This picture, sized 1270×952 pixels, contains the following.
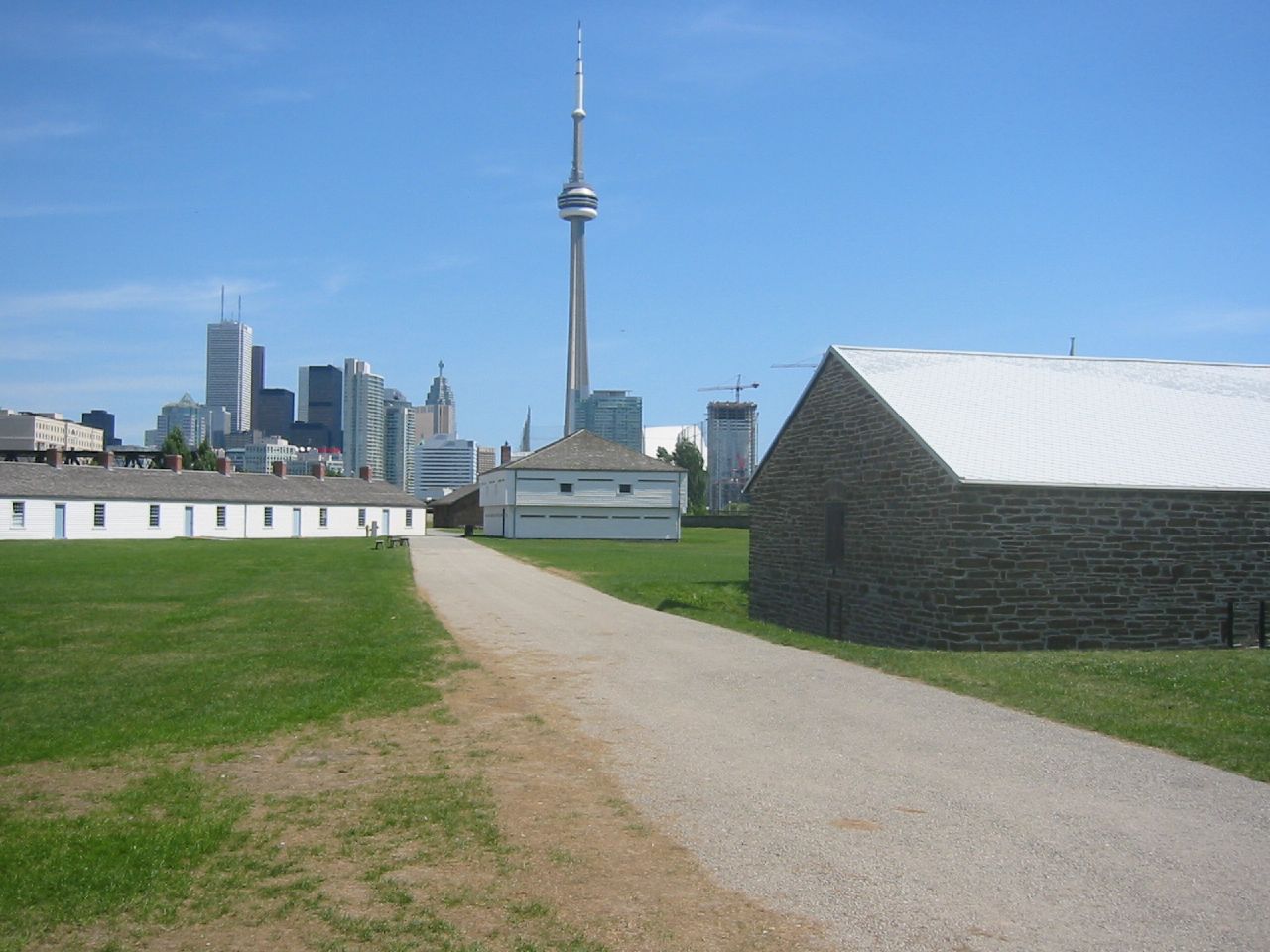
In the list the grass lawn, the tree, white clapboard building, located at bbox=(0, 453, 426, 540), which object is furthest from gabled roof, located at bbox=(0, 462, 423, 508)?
the tree

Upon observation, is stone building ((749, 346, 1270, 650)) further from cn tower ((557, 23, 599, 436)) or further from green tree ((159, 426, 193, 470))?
cn tower ((557, 23, 599, 436))

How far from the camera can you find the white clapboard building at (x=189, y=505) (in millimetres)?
59625

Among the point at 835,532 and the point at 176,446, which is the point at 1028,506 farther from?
the point at 176,446

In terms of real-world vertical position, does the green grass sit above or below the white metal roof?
below

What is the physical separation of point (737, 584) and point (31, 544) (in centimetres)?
3747

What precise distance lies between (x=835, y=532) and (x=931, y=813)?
1544 cm

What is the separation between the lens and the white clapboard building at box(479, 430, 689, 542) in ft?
227

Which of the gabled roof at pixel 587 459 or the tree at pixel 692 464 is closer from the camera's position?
the gabled roof at pixel 587 459

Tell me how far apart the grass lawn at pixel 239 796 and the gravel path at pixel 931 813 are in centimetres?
143

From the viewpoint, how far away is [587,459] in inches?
2776

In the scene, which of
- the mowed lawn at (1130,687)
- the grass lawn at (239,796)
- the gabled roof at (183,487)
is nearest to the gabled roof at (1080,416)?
the mowed lawn at (1130,687)

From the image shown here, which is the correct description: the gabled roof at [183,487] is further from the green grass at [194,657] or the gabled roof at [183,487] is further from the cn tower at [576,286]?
the cn tower at [576,286]

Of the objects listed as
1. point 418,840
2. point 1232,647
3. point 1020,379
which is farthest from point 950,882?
point 1020,379

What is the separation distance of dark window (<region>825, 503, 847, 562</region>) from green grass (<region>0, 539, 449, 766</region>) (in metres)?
8.22
